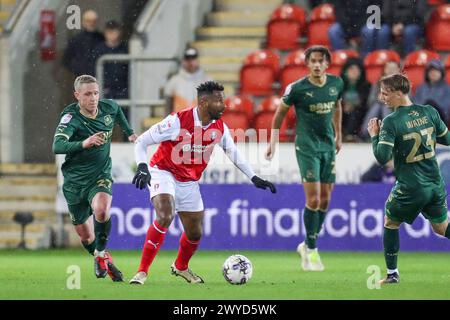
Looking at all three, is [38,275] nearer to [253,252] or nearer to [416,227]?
[253,252]

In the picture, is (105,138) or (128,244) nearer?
(105,138)

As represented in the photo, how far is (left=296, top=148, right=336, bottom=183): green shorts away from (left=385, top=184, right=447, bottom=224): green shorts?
7.39 feet

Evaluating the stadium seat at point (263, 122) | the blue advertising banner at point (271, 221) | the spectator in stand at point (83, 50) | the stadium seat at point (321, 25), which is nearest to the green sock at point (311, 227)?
the blue advertising banner at point (271, 221)

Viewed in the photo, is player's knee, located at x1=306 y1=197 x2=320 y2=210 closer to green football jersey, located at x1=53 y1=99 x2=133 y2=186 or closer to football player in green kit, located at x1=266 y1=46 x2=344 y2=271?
football player in green kit, located at x1=266 y1=46 x2=344 y2=271

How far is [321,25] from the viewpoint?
17.7m

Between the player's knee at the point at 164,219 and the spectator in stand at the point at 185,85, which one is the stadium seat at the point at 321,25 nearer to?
the spectator in stand at the point at 185,85

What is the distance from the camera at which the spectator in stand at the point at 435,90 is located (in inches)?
614

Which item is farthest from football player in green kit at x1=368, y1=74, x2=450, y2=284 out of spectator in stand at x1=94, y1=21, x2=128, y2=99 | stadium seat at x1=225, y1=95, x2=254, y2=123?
spectator in stand at x1=94, y1=21, x2=128, y2=99

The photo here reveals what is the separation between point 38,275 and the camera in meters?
11.7

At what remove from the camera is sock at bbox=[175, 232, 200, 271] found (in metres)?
10.6

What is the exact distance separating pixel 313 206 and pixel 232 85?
5.72 meters

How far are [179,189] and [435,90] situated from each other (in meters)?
6.10
